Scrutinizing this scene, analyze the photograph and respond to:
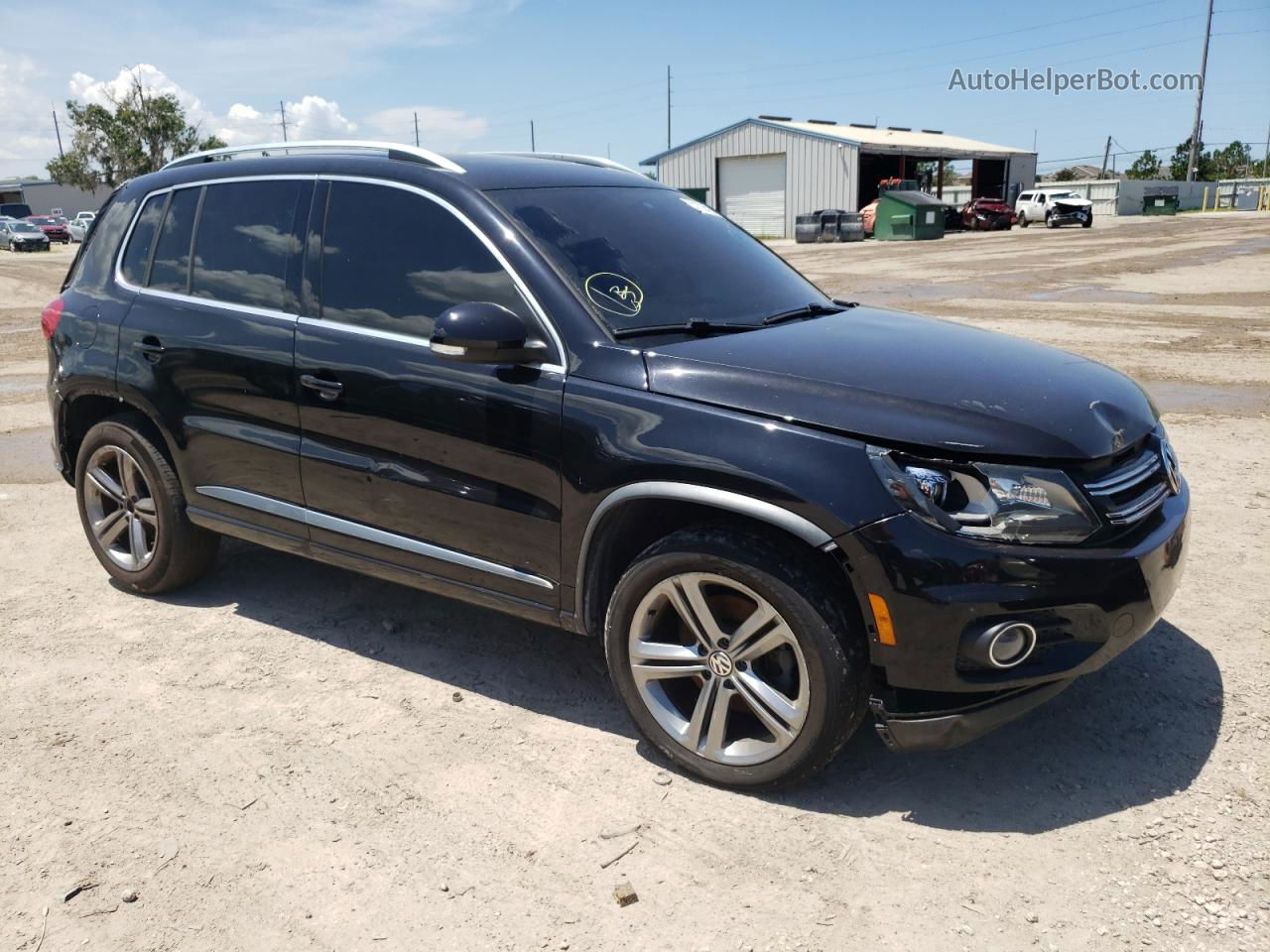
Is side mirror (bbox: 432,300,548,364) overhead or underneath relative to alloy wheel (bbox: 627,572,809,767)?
overhead

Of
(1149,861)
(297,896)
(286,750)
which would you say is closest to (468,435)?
(286,750)

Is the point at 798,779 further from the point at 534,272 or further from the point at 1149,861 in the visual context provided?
the point at 534,272

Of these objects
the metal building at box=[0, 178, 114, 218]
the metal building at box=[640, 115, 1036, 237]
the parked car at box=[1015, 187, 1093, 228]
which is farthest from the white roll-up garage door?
the metal building at box=[0, 178, 114, 218]

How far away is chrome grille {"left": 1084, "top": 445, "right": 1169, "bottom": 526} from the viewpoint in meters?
2.88

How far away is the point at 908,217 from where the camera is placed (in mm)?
39750

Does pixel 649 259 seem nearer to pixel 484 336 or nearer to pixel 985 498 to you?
pixel 484 336

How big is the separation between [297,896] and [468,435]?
1459mm

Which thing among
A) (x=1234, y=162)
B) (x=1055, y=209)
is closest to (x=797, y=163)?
(x=1055, y=209)

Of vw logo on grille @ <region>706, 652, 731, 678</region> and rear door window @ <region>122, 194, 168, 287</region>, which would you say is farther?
rear door window @ <region>122, 194, 168, 287</region>

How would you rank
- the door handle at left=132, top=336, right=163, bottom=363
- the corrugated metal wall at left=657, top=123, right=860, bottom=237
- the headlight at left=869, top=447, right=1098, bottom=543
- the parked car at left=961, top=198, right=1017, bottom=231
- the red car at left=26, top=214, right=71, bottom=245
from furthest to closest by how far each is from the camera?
1. the red car at left=26, top=214, right=71, bottom=245
2. the corrugated metal wall at left=657, top=123, right=860, bottom=237
3. the parked car at left=961, top=198, right=1017, bottom=231
4. the door handle at left=132, top=336, right=163, bottom=363
5. the headlight at left=869, top=447, right=1098, bottom=543

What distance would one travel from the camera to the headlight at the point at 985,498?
2.73 meters

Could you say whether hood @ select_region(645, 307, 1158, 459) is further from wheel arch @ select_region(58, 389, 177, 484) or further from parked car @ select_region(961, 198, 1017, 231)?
parked car @ select_region(961, 198, 1017, 231)

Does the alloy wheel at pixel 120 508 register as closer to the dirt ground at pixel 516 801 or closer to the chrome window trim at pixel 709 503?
the dirt ground at pixel 516 801

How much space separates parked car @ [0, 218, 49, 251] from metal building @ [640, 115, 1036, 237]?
97.4 feet
